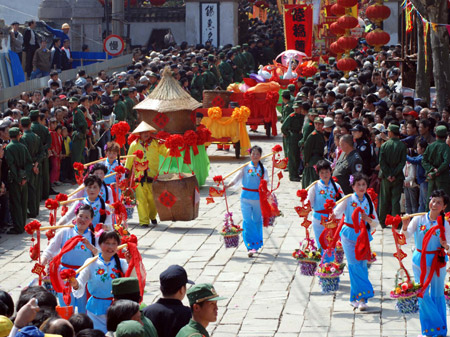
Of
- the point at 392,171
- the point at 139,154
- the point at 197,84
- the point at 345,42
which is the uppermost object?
the point at 345,42

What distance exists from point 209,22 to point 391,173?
24.5 meters

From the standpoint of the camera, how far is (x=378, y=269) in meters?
11.9

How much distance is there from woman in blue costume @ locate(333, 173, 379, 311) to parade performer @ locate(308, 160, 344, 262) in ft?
3.04

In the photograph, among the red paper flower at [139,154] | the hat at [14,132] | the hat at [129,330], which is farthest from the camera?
the hat at [14,132]

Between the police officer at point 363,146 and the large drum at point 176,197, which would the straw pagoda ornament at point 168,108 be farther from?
the police officer at point 363,146

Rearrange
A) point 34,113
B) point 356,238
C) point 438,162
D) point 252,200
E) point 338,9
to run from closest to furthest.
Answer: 1. point 356,238
2. point 252,200
3. point 438,162
4. point 34,113
5. point 338,9

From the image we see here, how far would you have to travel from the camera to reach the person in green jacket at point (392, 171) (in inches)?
536

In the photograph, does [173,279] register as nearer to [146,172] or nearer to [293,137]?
[146,172]

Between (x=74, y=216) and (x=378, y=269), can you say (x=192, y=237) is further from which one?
(x=74, y=216)

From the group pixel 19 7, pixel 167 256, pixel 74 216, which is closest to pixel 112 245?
pixel 74 216

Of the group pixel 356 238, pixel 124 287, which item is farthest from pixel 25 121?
pixel 124 287

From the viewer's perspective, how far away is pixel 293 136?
60.2ft

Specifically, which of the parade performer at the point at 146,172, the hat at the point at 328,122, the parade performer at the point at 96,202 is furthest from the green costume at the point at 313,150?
the parade performer at the point at 96,202

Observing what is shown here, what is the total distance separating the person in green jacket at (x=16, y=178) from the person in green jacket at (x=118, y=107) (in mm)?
5982
